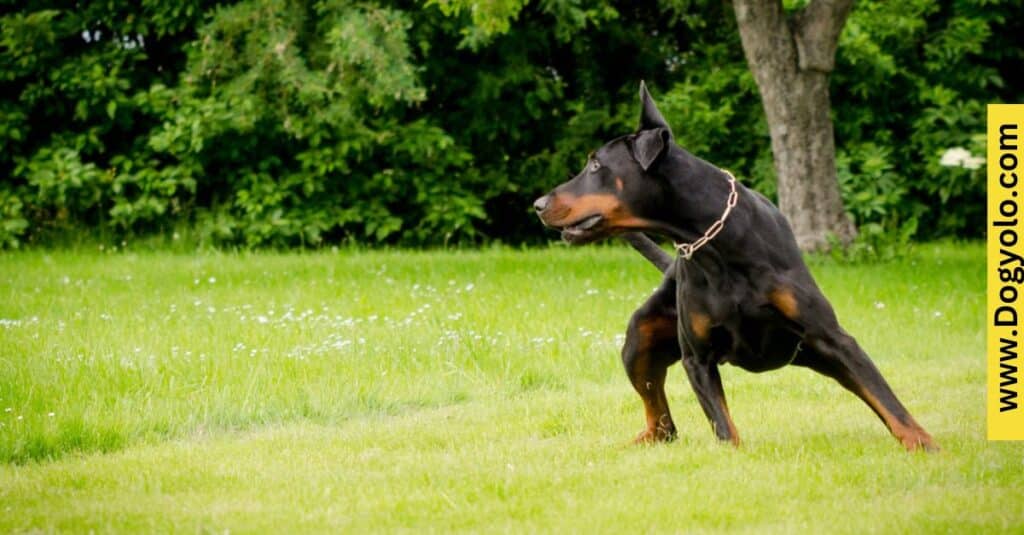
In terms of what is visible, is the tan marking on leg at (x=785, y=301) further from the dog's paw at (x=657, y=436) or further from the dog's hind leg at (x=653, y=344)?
the dog's paw at (x=657, y=436)

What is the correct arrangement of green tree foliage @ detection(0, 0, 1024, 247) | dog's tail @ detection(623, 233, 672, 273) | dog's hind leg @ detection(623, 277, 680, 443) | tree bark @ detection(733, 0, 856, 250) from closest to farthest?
1. dog's hind leg @ detection(623, 277, 680, 443)
2. dog's tail @ detection(623, 233, 672, 273)
3. tree bark @ detection(733, 0, 856, 250)
4. green tree foliage @ detection(0, 0, 1024, 247)

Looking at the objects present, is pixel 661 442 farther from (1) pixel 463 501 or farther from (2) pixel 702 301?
(1) pixel 463 501

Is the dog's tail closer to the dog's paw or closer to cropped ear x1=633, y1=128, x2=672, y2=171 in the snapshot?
the dog's paw

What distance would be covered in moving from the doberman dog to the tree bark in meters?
8.24

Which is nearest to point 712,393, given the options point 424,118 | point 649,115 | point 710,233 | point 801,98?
point 710,233

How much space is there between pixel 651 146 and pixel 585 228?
1.48 feet

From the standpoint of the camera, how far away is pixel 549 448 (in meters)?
6.18

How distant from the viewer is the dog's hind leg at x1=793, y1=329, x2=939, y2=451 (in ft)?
18.3

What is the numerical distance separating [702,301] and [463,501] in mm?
1383

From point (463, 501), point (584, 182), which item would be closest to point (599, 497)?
point (463, 501)

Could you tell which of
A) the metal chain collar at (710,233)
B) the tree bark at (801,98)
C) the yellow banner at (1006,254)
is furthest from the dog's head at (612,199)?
the tree bark at (801,98)

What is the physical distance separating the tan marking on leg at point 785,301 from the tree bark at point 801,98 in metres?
8.59

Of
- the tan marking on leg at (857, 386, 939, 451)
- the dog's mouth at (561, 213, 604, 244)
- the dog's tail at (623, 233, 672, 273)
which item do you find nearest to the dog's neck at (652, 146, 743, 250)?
the dog's mouth at (561, 213, 604, 244)

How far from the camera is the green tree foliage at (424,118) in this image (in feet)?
55.4
